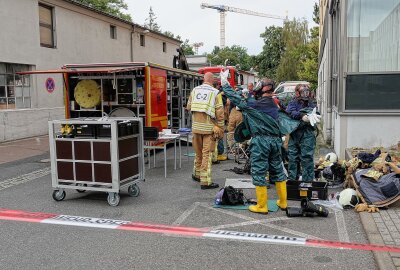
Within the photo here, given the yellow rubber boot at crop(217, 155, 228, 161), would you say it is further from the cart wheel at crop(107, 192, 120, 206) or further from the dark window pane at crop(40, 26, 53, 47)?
the dark window pane at crop(40, 26, 53, 47)

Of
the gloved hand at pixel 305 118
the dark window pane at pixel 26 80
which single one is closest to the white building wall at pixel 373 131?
the gloved hand at pixel 305 118

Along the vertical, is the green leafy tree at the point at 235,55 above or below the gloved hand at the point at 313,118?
above

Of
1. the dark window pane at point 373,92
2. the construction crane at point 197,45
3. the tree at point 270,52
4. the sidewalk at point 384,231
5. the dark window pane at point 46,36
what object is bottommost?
the sidewalk at point 384,231

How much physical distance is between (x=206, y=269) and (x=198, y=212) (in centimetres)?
196

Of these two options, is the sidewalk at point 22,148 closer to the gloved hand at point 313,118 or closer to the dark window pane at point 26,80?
the dark window pane at point 26,80

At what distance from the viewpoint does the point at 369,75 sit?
8641 mm

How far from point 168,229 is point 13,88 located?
1264cm

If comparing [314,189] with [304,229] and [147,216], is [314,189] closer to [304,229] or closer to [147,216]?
[304,229]

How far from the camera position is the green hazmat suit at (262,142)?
5746 millimetres

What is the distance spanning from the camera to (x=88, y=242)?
4828mm

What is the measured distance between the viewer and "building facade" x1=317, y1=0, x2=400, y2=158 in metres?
8.57

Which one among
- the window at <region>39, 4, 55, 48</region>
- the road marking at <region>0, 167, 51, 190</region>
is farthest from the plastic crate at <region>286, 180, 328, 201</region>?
the window at <region>39, 4, 55, 48</region>

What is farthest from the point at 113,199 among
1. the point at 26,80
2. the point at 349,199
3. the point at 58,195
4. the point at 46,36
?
the point at 46,36

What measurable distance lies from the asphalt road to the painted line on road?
13cm
